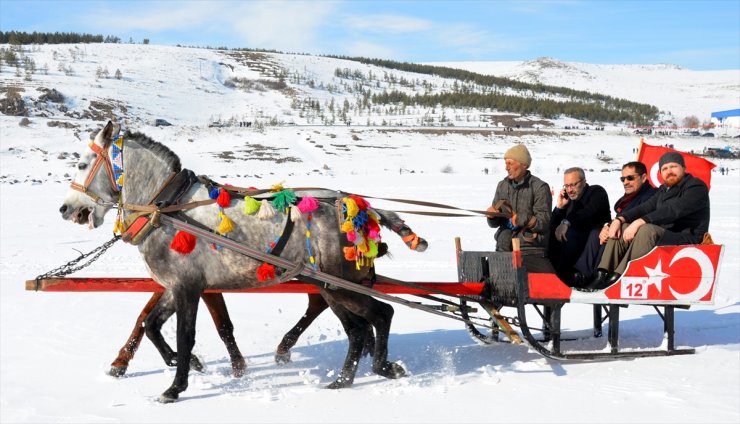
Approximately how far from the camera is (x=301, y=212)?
230 inches

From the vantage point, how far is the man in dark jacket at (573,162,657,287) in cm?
702

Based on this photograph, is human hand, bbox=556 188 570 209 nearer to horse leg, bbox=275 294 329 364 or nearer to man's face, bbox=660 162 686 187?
man's face, bbox=660 162 686 187

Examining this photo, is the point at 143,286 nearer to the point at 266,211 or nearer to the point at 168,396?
the point at 168,396

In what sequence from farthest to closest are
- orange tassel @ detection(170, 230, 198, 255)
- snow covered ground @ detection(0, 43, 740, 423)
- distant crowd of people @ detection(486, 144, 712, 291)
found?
1. distant crowd of people @ detection(486, 144, 712, 291)
2. orange tassel @ detection(170, 230, 198, 255)
3. snow covered ground @ detection(0, 43, 740, 423)

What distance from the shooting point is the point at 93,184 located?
18.9ft

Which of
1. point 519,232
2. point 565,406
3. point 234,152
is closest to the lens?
point 565,406

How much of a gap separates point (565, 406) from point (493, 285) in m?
1.61

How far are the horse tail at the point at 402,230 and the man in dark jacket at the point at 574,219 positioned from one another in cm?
186

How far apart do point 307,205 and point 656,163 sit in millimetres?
4530

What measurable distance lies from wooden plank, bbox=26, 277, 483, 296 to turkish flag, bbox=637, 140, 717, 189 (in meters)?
2.75

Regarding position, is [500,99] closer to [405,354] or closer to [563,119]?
[563,119]

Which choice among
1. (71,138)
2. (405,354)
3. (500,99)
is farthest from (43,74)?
(405,354)

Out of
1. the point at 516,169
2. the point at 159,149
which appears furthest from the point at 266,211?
the point at 516,169

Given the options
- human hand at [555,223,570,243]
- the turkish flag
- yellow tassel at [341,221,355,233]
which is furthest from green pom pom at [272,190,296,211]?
the turkish flag
